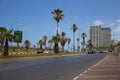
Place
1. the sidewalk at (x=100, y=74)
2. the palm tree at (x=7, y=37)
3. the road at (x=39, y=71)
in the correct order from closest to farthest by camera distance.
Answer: the sidewalk at (x=100, y=74)
the road at (x=39, y=71)
the palm tree at (x=7, y=37)

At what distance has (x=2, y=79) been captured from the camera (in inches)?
715

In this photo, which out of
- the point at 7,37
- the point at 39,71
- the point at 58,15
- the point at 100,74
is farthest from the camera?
the point at 58,15

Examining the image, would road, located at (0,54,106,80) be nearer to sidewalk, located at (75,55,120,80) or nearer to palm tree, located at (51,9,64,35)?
sidewalk, located at (75,55,120,80)

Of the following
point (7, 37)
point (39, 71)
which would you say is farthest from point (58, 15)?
point (39, 71)

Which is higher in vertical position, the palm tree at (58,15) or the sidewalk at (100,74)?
the palm tree at (58,15)

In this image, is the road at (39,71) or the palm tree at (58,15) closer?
the road at (39,71)

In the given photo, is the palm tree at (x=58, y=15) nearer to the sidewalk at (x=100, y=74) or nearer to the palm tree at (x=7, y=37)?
the palm tree at (x=7, y=37)

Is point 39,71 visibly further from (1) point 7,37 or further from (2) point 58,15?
(2) point 58,15

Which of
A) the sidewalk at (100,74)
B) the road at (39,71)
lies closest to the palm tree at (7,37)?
the road at (39,71)

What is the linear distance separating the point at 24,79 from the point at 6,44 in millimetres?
48482

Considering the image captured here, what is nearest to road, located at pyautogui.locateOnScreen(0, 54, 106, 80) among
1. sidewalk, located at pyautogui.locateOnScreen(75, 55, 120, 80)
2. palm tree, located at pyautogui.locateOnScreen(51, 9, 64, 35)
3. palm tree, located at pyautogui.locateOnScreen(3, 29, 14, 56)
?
sidewalk, located at pyautogui.locateOnScreen(75, 55, 120, 80)

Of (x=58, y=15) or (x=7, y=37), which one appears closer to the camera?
(x=7, y=37)

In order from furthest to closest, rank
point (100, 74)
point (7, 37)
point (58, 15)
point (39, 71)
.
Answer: point (58, 15)
point (7, 37)
point (39, 71)
point (100, 74)

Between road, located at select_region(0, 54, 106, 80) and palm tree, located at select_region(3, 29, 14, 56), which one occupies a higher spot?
palm tree, located at select_region(3, 29, 14, 56)
